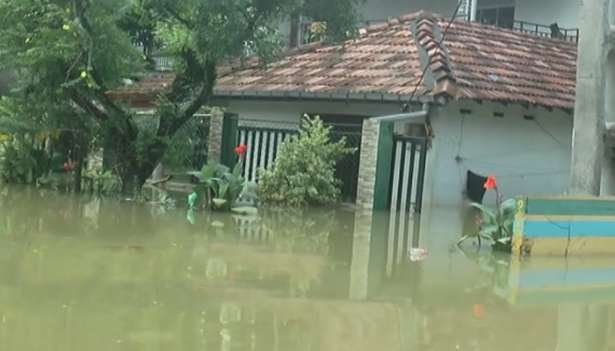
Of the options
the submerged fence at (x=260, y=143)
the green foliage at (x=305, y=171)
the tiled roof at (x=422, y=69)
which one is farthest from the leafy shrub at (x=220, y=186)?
the tiled roof at (x=422, y=69)

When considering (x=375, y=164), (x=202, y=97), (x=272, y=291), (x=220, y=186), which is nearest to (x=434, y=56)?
(x=375, y=164)

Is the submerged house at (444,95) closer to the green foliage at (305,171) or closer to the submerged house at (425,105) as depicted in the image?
the submerged house at (425,105)

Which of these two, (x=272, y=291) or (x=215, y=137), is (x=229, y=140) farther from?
(x=272, y=291)

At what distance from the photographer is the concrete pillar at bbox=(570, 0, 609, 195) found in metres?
13.9

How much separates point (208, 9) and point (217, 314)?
26.5 feet

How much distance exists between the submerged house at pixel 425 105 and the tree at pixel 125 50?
8.90ft

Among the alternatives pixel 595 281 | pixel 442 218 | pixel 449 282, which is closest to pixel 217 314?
pixel 449 282

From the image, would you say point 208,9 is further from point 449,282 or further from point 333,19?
point 449,282

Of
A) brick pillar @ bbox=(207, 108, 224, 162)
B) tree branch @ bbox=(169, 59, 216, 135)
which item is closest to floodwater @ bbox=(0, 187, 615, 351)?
tree branch @ bbox=(169, 59, 216, 135)

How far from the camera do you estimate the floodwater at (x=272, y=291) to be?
19.9 ft

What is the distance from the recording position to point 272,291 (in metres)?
7.72

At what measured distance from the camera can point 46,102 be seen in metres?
16.9

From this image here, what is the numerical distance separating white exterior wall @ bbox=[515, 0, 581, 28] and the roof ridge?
6.21 m

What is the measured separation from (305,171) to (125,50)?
14.1 ft
